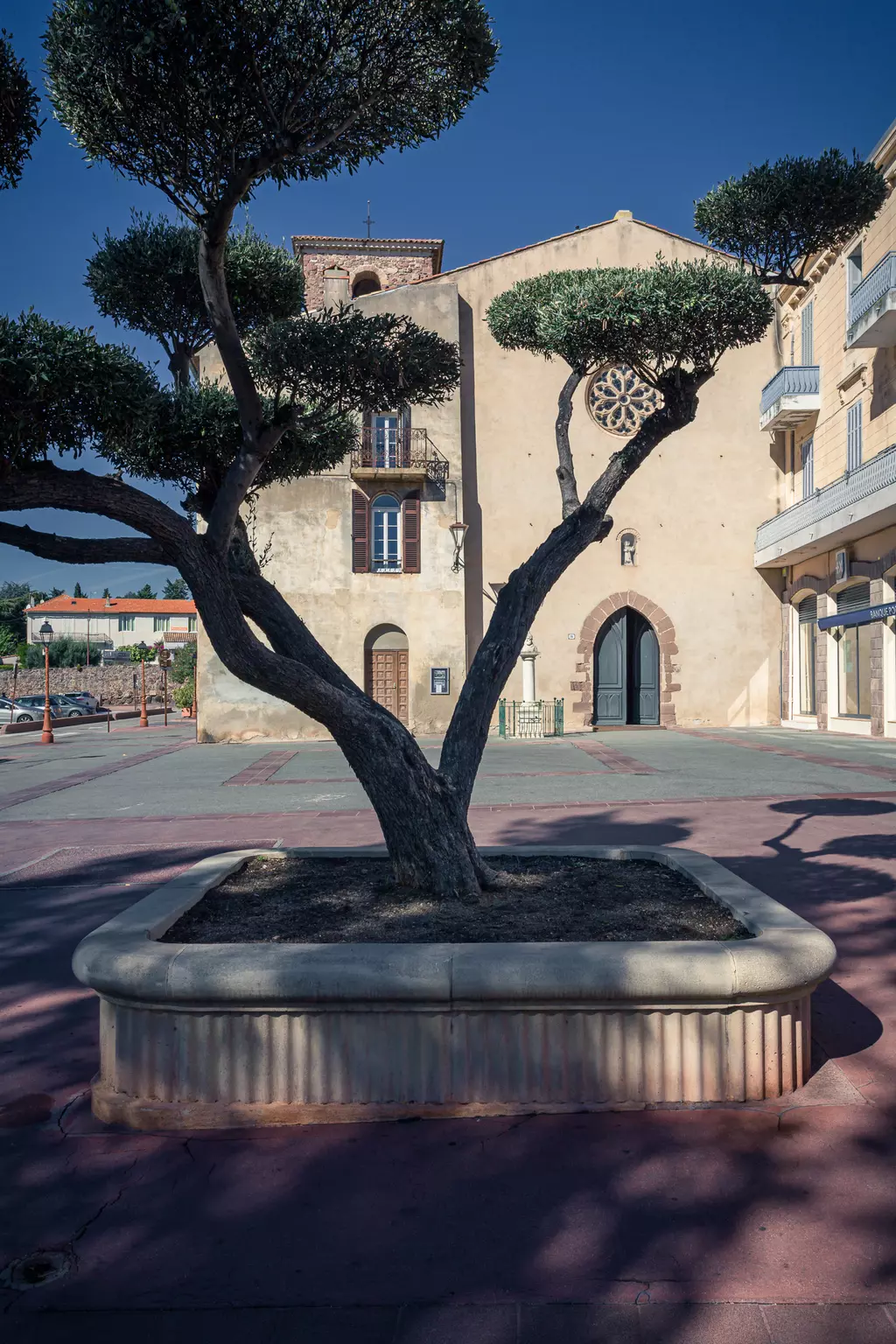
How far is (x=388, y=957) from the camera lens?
115 inches

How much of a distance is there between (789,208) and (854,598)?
16.1 meters

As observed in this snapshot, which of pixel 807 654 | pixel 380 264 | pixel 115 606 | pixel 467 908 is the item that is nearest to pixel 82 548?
pixel 467 908

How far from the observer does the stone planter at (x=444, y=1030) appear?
2.85 metres

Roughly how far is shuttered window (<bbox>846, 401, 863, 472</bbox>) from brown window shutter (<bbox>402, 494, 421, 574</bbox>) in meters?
9.20

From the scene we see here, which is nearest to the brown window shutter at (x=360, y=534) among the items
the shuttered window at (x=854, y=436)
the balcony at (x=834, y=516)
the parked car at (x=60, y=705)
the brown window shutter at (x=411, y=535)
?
the brown window shutter at (x=411, y=535)

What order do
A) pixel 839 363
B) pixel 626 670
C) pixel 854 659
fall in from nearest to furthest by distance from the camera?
pixel 854 659
pixel 839 363
pixel 626 670

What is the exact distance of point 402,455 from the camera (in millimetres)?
21344

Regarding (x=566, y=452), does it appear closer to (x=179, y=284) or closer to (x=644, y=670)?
(x=179, y=284)

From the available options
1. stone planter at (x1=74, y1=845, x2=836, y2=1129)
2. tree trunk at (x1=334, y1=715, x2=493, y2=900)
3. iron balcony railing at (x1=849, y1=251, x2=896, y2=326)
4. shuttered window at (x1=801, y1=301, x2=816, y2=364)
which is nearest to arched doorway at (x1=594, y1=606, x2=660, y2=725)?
shuttered window at (x1=801, y1=301, x2=816, y2=364)

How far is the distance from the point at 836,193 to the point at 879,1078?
4.49 meters

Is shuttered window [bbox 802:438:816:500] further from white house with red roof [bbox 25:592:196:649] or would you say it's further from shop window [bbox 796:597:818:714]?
white house with red roof [bbox 25:592:196:649]

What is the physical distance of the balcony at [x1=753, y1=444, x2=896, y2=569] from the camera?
1667 cm

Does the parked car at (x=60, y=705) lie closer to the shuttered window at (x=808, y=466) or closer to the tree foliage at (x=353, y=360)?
the shuttered window at (x=808, y=466)

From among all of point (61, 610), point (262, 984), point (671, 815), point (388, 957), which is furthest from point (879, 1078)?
point (61, 610)
